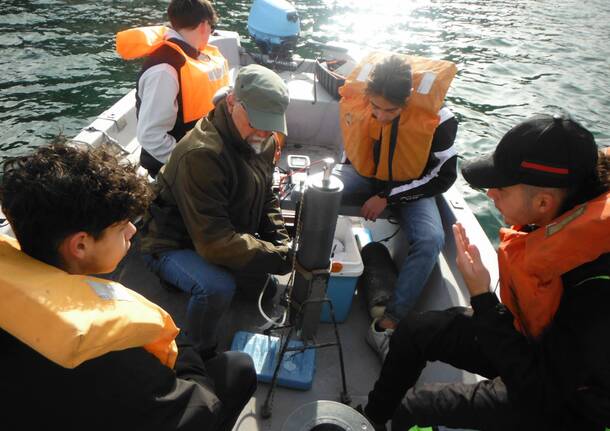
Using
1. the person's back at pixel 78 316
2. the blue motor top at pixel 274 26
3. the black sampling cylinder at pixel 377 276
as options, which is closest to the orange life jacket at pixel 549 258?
the black sampling cylinder at pixel 377 276

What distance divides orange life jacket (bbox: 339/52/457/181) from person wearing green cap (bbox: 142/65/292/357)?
2.99 feet

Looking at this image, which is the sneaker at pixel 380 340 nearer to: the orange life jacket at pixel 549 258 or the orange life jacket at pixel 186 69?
the orange life jacket at pixel 549 258

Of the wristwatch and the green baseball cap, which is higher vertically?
the green baseball cap

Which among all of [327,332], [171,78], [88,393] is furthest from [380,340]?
[171,78]

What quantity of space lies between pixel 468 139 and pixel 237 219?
513 centimetres

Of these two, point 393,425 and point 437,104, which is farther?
point 437,104

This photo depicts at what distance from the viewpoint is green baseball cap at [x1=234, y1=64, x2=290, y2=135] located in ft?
7.19

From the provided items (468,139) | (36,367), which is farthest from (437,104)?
(468,139)

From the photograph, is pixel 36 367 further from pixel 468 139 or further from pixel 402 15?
pixel 402 15

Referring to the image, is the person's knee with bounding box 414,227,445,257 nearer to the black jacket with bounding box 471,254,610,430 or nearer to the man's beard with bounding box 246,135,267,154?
the black jacket with bounding box 471,254,610,430

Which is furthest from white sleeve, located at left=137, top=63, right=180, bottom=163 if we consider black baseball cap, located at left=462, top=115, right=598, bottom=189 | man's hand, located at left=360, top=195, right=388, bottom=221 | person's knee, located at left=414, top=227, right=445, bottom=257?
black baseball cap, located at left=462, top=115, right=598, bottom=189

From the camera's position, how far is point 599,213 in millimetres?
1561

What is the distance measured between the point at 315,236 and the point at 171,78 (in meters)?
1.57

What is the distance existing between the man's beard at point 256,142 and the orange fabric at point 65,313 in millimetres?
1170
